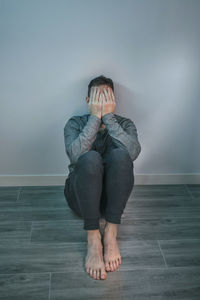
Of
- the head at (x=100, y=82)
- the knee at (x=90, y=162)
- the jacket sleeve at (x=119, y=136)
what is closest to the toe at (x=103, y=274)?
the knee at (x=90, y=162)

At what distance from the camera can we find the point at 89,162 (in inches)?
60.8

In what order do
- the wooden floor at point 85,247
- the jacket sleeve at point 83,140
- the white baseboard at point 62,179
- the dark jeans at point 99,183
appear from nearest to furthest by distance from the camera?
the wooden floor at point 85,247, the dark jeans at point 99,183, the jacket sleeve at point 83,140, the white baseboard at point 62,179

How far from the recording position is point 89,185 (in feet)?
5.00

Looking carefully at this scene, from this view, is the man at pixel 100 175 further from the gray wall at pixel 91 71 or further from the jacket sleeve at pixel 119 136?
the gray wall at pixel 91 71

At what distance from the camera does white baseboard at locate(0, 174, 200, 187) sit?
6.99ft

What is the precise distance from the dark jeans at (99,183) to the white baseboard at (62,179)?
557mm

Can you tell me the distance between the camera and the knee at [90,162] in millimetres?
1532

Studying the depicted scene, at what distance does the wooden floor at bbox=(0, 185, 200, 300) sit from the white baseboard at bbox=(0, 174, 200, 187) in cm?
5

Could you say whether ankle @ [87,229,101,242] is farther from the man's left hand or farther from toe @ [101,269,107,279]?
the man's left hand

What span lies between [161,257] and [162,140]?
752mm

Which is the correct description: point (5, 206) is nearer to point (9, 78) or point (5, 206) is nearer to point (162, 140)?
point (9, 78)

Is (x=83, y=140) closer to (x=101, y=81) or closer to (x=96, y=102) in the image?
(x=96, y=102)

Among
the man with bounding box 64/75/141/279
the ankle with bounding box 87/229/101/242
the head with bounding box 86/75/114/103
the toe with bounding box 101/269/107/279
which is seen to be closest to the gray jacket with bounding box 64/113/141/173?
the man with bounding box 64/75/141/279

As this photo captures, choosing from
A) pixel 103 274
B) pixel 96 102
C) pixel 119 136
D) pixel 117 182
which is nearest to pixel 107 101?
pixel 96 102
